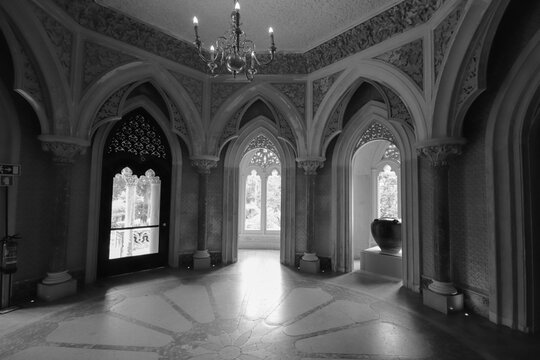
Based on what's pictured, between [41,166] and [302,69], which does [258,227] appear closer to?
[302,69]

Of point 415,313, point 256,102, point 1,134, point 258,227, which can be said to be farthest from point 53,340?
point 258,227

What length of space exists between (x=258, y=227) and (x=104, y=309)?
16.5 feet

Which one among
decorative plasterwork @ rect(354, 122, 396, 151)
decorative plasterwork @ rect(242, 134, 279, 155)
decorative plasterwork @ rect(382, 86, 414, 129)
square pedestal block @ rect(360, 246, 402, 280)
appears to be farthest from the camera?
decorative plasterwork @ rect(242, 134, 279, 155)

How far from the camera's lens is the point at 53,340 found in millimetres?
2850

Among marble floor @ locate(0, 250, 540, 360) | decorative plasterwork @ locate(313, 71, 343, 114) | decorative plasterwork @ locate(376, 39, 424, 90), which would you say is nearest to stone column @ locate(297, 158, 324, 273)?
marble floor @ locate(0, 250, 540, 360)

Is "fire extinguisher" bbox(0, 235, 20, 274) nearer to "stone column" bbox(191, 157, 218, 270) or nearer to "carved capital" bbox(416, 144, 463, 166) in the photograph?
"stone column" bbox(191, 157, 218, 270)

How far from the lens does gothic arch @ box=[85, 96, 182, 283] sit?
189 inches

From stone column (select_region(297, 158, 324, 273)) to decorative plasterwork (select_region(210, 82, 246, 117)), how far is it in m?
1.93

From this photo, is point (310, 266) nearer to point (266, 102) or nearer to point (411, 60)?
point (266, 102)

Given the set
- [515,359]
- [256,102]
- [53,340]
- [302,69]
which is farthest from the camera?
[256,102]

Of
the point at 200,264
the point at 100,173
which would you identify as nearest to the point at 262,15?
the point at 100,173

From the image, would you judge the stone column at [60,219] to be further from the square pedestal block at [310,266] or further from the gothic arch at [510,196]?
the gothic arch at [510,196]

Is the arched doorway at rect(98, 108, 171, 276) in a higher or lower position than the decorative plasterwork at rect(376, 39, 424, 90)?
lower

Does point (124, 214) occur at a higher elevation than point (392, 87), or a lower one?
lower
